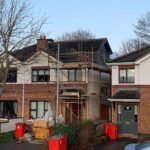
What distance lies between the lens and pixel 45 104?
114 ft

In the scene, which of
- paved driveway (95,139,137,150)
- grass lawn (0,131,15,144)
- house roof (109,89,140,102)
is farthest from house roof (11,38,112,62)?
paved driveway (95,139,137,150)

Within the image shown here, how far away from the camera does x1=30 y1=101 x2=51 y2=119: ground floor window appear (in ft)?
113

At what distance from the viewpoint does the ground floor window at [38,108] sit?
34594 millimetres

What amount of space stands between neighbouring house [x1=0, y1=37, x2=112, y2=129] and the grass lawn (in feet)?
19.2

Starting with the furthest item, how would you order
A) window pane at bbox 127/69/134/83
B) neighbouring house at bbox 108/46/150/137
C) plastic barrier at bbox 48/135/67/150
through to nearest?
window pane at bbox 127/69/134/83, neighbouring house at bbox 108/46/150/137, plastic barrier at bbox 48/135/67/150

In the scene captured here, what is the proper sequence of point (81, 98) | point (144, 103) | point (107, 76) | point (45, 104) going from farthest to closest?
1. point (107, 76)
2. point (45, 104)
3. point (81, 98)
4. point (144, 103)

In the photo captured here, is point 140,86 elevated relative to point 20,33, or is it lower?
lower

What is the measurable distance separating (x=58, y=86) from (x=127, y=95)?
6421 millimetres

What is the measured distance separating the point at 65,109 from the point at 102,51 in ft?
30.3

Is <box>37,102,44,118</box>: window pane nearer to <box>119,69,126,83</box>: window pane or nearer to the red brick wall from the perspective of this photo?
the red brick wall

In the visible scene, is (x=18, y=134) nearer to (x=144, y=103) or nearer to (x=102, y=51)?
(x=144, y=103)

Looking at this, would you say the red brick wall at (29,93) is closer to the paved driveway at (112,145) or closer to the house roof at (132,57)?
the house roof at (132,57)

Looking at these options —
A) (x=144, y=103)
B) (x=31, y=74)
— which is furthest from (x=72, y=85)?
(x=144, y=103)

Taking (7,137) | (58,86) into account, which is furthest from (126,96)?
(7,137)
